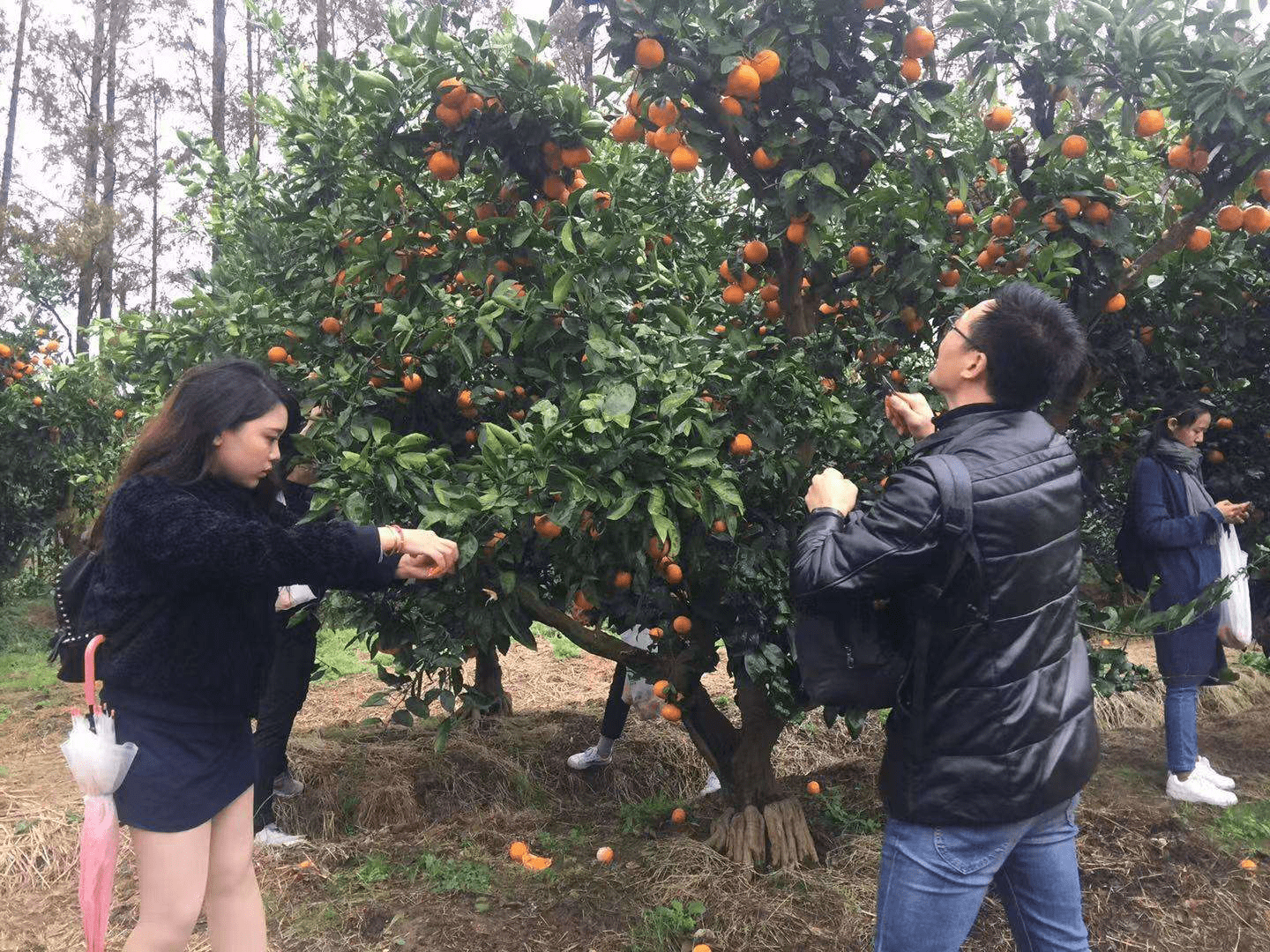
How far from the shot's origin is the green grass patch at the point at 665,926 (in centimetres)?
292

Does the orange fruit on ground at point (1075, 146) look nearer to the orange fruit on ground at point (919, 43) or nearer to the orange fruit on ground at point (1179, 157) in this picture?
the orange fruit on ground at point (1179, 157)

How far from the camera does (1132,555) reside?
398 cm

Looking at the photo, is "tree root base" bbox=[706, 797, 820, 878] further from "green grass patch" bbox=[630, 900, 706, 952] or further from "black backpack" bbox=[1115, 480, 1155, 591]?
"black backpack" bbox=[1115, 480, 1155, 591]

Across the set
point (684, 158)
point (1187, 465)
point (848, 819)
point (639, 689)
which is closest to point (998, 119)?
point (684, 158)

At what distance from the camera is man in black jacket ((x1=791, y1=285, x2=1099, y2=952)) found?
5.26 ft

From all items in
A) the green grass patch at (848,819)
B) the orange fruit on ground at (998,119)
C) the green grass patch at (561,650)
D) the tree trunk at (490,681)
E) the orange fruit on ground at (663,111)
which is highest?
the orange fruit on ground at (998,119)

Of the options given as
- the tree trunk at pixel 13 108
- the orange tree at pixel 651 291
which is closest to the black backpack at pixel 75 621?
the orange tree at pixel 651 291

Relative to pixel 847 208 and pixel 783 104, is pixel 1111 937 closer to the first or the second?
pixel 847 208

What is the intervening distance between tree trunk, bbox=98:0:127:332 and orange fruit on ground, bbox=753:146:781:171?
14.7 meters

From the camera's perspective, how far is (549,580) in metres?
3.32

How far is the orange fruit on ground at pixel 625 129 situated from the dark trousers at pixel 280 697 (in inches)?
82.0

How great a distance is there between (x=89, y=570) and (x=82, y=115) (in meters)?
18.4

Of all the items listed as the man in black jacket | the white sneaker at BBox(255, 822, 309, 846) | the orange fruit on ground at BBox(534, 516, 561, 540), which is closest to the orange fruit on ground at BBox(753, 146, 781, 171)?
the man in black jacket

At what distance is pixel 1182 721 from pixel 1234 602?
541 millimetres
